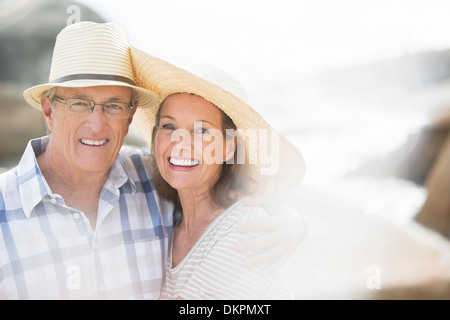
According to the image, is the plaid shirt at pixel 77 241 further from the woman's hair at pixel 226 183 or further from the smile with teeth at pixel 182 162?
the smile with teeth at pixel 182 162

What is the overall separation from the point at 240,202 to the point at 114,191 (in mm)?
628

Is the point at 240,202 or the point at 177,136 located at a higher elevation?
the point at 177,136

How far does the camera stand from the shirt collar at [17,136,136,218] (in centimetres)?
183

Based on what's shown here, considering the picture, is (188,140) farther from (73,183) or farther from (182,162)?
(73,183)

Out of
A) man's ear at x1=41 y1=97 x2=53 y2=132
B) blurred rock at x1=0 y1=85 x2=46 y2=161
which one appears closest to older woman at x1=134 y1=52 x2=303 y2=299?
man's ear at x1=41 y1=97 x2=53 y2=132

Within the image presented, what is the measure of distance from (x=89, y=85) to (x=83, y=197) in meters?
0.56

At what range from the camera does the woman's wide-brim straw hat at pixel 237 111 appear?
193 centimetres

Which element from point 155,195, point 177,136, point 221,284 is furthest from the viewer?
point 155,195

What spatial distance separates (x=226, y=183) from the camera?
7.23 ft

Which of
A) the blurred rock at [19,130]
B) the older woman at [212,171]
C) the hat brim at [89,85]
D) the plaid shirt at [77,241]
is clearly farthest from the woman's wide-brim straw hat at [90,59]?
the blurred rock at [19,130]

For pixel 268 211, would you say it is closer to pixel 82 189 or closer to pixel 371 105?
pixel 82 189

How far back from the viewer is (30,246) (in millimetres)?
1809

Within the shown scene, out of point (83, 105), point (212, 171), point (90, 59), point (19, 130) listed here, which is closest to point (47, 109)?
point (83, 105)
